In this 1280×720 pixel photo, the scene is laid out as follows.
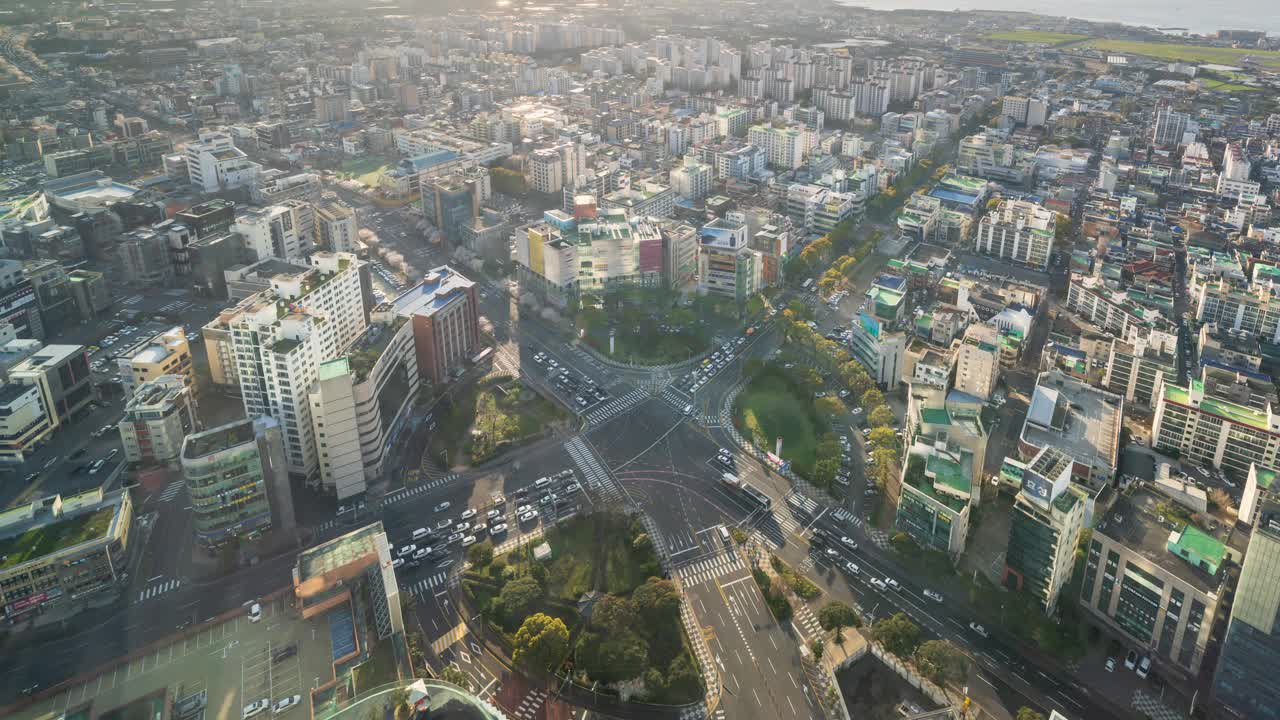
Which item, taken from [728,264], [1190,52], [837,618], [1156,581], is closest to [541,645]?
[837,618]

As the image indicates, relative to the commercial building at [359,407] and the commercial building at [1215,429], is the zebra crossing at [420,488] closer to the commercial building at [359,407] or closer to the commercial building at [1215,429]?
the commercial building at [359,407]

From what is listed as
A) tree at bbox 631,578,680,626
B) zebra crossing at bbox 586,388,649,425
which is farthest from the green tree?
zebra crossing at bbox 586,388,649,425

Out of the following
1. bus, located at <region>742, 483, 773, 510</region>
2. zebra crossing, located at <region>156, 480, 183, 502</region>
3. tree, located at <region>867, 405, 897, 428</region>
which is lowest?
bus, located at <region>742, 483, 773, 510</region>

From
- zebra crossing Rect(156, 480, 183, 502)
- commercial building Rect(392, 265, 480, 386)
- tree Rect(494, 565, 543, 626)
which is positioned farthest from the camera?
commercial building Rect(392, 265, 480, 386)

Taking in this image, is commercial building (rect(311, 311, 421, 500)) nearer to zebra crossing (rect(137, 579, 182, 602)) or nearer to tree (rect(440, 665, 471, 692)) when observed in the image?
zebra crossing (rect(137, 579, 182, 602))

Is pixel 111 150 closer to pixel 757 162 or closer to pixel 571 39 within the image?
pixel 757 162

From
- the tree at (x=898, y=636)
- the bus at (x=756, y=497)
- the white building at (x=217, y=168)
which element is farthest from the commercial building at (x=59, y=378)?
the tree at (x=898, y=636)

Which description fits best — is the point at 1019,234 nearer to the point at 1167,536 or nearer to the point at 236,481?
the point at 1167,536

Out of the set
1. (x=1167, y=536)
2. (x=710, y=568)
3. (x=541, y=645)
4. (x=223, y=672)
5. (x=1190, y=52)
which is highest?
(x=1190, y=52)

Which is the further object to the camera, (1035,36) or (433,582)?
(1035,36)
